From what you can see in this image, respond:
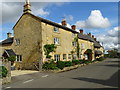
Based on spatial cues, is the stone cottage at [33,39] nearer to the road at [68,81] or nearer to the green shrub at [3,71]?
the road at [68,81]

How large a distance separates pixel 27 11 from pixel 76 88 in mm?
18114

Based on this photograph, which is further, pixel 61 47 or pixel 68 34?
pixel 68 34

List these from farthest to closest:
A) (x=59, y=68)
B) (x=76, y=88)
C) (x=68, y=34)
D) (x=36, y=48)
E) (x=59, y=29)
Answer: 1. (x=68, y=34)
2. (x=59, y=29)
3. (x=36, y=48)
4. (x=59, y=68)
5. (x=76, y=88)

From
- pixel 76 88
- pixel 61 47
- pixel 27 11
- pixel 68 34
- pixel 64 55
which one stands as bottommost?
pixel 76 88

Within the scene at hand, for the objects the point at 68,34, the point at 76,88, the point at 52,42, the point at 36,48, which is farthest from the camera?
the point at 68,34

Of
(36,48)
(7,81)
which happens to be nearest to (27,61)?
(36,48)

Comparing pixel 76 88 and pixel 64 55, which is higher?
pixel 64 55

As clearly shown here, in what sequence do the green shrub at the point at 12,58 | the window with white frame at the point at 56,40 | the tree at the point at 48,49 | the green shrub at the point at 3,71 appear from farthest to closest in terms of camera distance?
the window with white frame at the point at 56,40 → the green shrub at the point at 12,58 → the tree at the point at 48,49 → the green shrub at the point at 3,71

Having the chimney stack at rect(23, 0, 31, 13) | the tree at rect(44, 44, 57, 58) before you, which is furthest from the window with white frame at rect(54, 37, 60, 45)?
the chimney stack at rect(23, 0, 31, 13)

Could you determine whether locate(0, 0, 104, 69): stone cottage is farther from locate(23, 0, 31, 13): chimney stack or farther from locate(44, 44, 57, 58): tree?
locate(44, 44, 57, 58): tree

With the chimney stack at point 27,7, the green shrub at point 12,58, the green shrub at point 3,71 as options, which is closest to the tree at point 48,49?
the green shrub at point 12,58

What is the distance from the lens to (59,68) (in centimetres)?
1966

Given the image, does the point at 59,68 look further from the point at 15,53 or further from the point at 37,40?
the point at 15,53

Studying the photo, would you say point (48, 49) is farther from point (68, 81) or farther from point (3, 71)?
point (68, 81)
